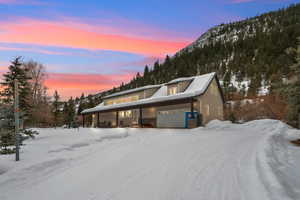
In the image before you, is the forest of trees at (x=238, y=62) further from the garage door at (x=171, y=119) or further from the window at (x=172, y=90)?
the garage door at (x=171, y=119)

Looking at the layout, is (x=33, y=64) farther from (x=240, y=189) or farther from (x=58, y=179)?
(x=240, y=189)

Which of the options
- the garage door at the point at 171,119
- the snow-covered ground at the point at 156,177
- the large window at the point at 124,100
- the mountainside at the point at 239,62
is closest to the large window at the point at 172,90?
the garage door at the point at 171,119

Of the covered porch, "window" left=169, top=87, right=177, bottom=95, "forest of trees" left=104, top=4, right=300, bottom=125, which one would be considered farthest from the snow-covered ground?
"forest of trees" left=104, top=4, right=300, bottom=125

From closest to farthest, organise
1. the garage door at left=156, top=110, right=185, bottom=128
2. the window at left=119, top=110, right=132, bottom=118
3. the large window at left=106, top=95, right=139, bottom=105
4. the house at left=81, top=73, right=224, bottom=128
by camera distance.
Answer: the house at left=81, top=73, right=224, bottom=128
the garage door at left=156, top=110, right=185, bottom=128
the large window at left=106, top=95, right=139, bottom=105
the window at left=119, top=110, right=132, bottom=118

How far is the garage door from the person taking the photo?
27.9 metres

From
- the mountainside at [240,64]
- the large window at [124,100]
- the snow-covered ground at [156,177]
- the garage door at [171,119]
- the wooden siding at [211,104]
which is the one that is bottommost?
the snow-covered ground at [156,177]

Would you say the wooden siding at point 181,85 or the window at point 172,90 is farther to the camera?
the window at point 172,90

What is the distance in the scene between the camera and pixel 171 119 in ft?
95.1

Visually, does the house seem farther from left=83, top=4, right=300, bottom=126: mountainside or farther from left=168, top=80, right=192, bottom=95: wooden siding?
left=83, top=4, right=300, bottom=126: mountainside

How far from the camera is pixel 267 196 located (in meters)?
4.05

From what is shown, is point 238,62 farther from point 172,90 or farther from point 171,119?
point 171,119

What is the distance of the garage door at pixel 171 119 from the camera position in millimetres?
27892

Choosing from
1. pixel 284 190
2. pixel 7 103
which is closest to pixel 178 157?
pixel 284 190

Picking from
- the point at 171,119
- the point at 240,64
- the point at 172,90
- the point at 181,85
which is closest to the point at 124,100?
the point at 172,90
